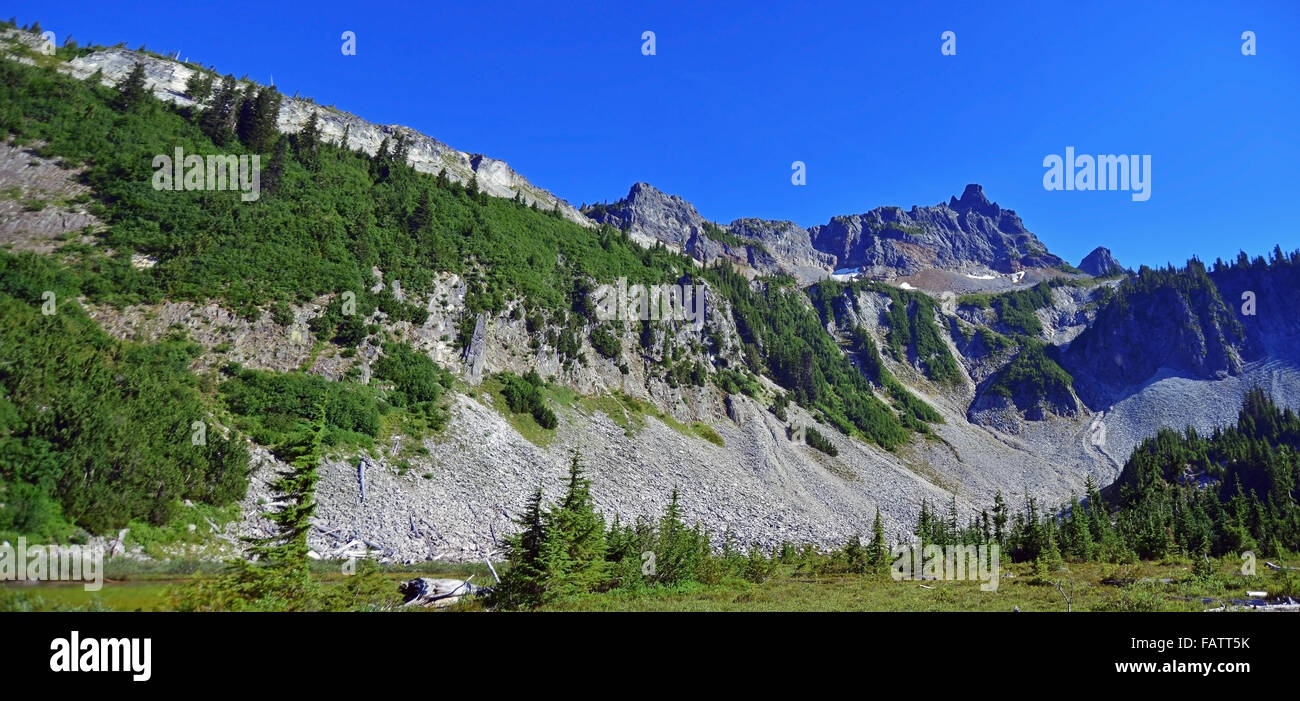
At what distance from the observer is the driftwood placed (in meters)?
18.5

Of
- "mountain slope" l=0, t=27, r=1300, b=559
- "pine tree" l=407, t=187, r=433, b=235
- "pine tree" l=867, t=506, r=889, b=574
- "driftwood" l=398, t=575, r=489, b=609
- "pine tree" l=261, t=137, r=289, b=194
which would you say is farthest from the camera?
"pine tree" l=407, t=187, r=433, b=235

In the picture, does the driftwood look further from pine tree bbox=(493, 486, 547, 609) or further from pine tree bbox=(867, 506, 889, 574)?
pine tree bbox=(867, 506, 889, 574)

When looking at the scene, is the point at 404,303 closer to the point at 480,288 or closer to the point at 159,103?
the point at 480,288

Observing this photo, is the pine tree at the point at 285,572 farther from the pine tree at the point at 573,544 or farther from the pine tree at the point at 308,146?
the pine tree at the point at 308,146

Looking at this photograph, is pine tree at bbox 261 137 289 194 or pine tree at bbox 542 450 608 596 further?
pine tree at bbox 261 137 289 194

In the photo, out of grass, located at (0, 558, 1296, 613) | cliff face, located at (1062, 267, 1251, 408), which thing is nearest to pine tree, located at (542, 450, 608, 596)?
grass, located at (0, 558, 1296, 613)

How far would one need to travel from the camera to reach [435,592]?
1922 cm

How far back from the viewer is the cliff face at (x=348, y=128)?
69750 mm

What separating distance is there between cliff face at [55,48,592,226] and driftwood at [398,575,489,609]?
78534 millimetres

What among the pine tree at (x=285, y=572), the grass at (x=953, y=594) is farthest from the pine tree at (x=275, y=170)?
the grass at (x=953, y=594)

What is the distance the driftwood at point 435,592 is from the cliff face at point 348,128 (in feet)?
258

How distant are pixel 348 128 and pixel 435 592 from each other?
336ft
